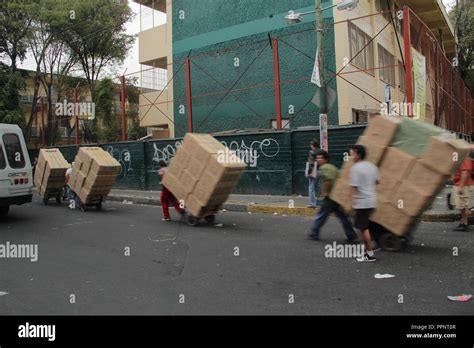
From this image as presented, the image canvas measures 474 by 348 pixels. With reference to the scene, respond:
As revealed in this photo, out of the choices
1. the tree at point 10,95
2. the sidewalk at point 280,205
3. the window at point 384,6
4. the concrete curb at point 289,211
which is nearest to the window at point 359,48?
the window at point 384,6

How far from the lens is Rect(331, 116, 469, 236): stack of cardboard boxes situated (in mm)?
6477

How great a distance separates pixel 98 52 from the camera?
29328 millimetres

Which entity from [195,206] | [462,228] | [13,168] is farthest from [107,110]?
[462,228]

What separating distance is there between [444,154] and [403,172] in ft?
2.22

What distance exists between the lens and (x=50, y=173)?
14148mm

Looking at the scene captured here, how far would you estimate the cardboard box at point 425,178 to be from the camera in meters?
6.54

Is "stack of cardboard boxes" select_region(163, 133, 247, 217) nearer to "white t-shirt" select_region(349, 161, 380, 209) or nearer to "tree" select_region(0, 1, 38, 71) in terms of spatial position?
"white t-shirt" select_region(349, 161, 380, 209)

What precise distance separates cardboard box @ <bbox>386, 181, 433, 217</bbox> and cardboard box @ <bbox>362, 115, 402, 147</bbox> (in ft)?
2.47

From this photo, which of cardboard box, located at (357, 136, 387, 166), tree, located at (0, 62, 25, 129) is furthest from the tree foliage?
cardboard box, located at (357, 136, 387, 166)

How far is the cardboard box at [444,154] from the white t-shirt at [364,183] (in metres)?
0.85

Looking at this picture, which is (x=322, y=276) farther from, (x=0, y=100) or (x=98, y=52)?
(x=98, y=52)

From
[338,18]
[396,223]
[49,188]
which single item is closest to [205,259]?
[396,223]

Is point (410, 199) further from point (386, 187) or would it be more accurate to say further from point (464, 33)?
A: point (464, 33)

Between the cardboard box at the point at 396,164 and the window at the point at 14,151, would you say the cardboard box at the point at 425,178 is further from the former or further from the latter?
the window at the point at 14,151
